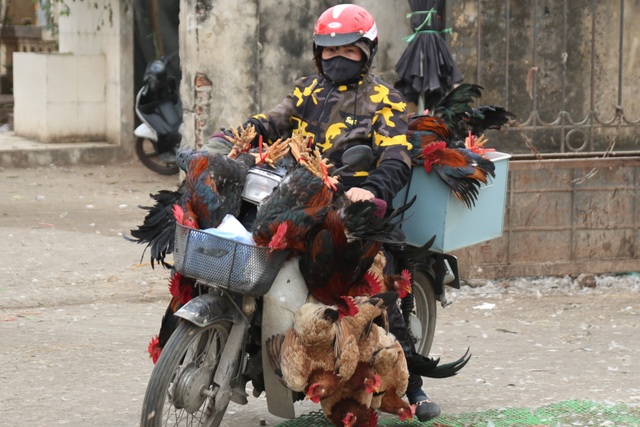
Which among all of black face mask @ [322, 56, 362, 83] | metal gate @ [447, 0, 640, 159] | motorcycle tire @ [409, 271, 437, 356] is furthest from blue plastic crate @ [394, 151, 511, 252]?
metal gate @ [447, 0, 640, 159]

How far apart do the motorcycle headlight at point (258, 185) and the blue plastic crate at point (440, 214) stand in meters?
0.79

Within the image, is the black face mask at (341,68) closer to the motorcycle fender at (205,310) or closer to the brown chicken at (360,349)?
A: the brown chicken at (360,349)

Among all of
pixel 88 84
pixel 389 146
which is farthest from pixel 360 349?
pixel 88 84

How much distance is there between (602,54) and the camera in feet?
27.9

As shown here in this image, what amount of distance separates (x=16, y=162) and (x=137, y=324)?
257 inches

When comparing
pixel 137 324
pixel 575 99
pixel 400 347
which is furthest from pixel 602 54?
pixel 400 347

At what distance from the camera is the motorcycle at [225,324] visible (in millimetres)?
4188

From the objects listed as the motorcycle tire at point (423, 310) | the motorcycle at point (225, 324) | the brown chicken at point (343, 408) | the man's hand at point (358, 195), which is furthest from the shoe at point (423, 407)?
the man's hand at point (358, 195)

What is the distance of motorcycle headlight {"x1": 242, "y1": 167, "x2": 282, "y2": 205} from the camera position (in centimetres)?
444

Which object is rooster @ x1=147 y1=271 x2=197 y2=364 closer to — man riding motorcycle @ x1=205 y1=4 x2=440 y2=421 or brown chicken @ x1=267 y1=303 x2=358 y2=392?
brown chicken @ x1=267 y1=303 x2=358 y2=392

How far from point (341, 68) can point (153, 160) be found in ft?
28.2

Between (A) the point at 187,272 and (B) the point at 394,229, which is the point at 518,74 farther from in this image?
(A) the point at 187,272

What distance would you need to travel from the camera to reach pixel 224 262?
418 cm

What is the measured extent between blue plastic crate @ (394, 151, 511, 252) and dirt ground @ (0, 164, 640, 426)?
0.84 meters
